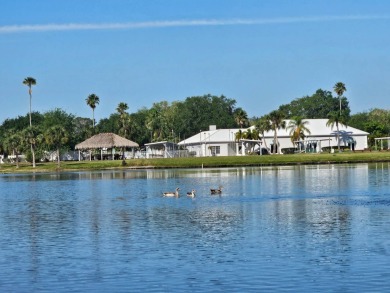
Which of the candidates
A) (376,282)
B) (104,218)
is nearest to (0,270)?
(376,282)

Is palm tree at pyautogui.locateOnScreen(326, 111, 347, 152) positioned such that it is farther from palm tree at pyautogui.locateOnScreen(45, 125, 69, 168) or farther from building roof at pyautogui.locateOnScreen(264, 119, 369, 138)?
palm tree at pyautogui.locateOnScreen(45, 125, 69, 168)

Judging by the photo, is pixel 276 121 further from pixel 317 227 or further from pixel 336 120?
pixel 317 227

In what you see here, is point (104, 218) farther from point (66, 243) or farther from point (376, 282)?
point (376, 282)

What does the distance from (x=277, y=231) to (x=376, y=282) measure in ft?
38.4

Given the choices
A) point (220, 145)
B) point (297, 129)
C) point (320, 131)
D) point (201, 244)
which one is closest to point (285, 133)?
point (297, 129)

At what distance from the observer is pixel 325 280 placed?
79.2ft

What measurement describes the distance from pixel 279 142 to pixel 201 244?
398 ft

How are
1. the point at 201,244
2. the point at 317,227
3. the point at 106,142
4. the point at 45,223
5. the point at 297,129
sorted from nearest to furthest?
1. the point at 201,244
2. the point at 317,227
3. the point at 45,223
4. the point at 106,142
5. the point at 297,129

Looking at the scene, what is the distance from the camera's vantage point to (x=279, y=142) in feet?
500

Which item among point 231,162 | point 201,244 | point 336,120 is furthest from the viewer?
point 336,120

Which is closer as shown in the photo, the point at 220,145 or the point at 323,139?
the point at 220,145

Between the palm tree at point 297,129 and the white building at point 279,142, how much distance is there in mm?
1529

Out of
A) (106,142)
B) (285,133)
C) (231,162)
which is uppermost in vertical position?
(285,133)

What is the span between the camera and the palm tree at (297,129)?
147625 millimetres
